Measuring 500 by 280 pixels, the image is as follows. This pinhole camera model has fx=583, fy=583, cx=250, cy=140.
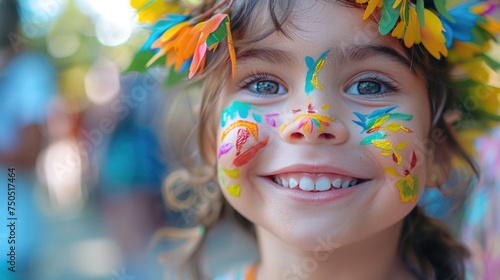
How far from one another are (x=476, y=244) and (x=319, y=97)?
123 centimetres

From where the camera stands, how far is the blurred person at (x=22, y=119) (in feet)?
9.39

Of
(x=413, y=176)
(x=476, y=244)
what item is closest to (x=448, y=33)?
(x=413, y=176)

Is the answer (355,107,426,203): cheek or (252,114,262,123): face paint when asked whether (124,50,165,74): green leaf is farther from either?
(355,107,426,203): cheek

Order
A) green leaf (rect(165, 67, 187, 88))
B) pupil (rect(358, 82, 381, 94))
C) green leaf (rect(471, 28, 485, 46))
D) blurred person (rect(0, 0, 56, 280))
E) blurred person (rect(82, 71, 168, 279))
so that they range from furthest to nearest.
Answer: blurred person (rect(82, 71, 168, 279)), blurred person (rect(0, 0, 56, 280)), green leaf (rect(165, 67, 187, 88)), green leaf (rect(471, 28, 485, 46)), pupil (rect(358, 82, 381, 94))

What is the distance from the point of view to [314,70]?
125cm

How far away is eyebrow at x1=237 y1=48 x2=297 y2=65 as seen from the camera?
1281 millimetres

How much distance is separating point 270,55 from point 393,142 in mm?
→ 330

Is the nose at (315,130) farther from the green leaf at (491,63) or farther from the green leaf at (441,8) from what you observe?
the green leaf at (491,63)

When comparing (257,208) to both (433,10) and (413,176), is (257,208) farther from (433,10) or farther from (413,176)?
(433,10)

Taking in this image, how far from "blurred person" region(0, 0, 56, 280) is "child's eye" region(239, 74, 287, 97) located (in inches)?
66.9

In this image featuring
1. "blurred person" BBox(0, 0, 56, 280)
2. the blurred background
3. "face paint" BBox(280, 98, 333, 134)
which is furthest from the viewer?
the blurred background

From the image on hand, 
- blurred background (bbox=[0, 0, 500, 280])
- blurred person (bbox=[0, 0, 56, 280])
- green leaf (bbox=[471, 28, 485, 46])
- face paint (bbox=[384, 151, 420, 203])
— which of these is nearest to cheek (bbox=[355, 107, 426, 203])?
face paint (bbox=[384, 151, 420, 203])

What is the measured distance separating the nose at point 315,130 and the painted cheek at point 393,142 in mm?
56

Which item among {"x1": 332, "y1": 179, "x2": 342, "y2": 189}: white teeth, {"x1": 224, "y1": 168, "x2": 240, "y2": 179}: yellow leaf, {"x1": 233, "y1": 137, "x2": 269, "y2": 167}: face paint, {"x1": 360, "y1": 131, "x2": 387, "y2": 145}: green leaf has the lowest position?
{"x1": 332, "y1": 179, "x2": 342, "y2": 189}: white teeth
